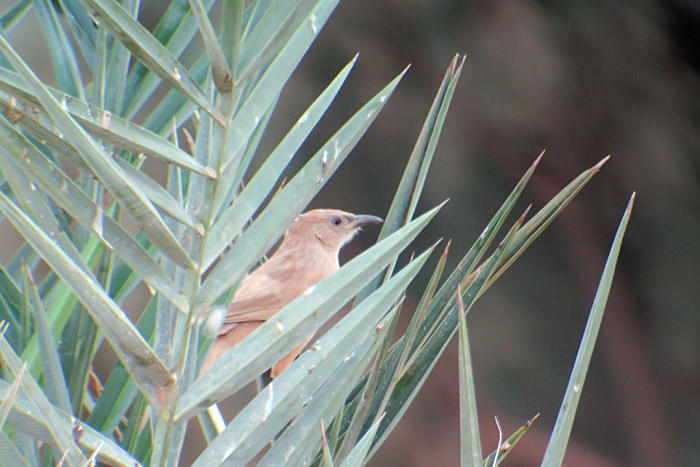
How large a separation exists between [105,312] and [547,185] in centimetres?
430

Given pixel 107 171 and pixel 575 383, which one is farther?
pixel 575 383

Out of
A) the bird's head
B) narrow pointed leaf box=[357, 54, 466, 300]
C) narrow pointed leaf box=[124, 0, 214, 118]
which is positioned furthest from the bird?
narrow pointed leaf box=[357, 54, 466, 300]

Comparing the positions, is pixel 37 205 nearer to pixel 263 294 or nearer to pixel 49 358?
pixel 49 358

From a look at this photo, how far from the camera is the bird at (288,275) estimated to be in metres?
2.49

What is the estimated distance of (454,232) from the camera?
4730mm

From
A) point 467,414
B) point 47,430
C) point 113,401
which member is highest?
point 467,414

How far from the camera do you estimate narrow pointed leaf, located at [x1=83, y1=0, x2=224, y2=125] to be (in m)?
0.82

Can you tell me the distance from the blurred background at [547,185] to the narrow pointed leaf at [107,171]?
12.4 ft

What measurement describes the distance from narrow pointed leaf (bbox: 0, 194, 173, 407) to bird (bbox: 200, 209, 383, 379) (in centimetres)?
132

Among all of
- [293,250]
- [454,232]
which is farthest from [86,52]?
[454,232]

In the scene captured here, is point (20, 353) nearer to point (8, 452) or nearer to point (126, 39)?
point (8, 452)

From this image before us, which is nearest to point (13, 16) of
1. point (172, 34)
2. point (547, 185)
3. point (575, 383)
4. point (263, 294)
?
point (172, 34)

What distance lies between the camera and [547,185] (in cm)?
478

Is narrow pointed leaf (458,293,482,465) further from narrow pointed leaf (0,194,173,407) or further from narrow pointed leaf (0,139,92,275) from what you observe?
narrow pointed leaf (0,139,92,275)
